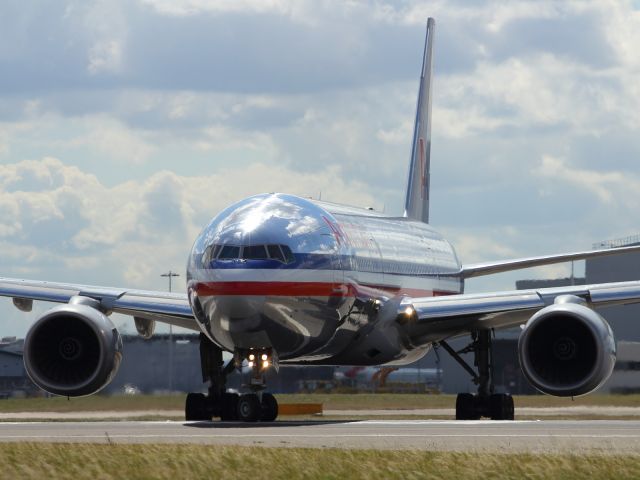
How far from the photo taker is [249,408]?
3128 cm

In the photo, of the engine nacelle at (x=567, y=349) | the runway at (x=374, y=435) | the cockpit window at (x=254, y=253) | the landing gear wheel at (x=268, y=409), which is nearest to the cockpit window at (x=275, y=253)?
the cockpit window at (x=254, y=253)

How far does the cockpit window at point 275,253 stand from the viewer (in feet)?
98.9

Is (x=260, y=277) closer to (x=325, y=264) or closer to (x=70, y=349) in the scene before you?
(x=325, y=264)

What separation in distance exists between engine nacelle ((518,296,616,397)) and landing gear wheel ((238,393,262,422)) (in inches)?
206

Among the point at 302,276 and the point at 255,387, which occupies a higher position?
the point at 302,276

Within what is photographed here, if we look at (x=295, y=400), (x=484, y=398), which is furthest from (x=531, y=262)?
(x=295, y=400)

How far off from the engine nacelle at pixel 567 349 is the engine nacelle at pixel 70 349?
27.1 feet

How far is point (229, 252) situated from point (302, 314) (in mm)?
2021

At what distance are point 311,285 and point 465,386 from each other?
168 feet

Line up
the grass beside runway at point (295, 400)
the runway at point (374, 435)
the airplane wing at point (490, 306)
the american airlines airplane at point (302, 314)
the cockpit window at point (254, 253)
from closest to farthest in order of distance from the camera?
the runway at point (374, 435)
the cockpit window at point (254, 253)
the american airlines airplane at point (302, 314)
the airplane wing at point (490, 306)
the grass beside runway at point (295, 400)

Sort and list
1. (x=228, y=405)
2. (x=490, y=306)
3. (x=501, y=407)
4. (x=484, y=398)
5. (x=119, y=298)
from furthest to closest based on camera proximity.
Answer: (x=484, y=398), (x=501, y=407), (x=228, y=405), (x=119, y=298), (x=490, y=306)

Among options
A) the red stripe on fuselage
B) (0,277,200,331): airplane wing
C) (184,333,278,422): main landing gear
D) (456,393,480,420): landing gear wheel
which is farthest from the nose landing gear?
(456,393,480,420): landing gear wheel

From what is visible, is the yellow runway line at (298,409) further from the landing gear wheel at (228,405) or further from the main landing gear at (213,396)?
the landing gear wheel at (228,405)

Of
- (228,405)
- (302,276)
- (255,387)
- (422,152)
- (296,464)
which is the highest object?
(422,152)
